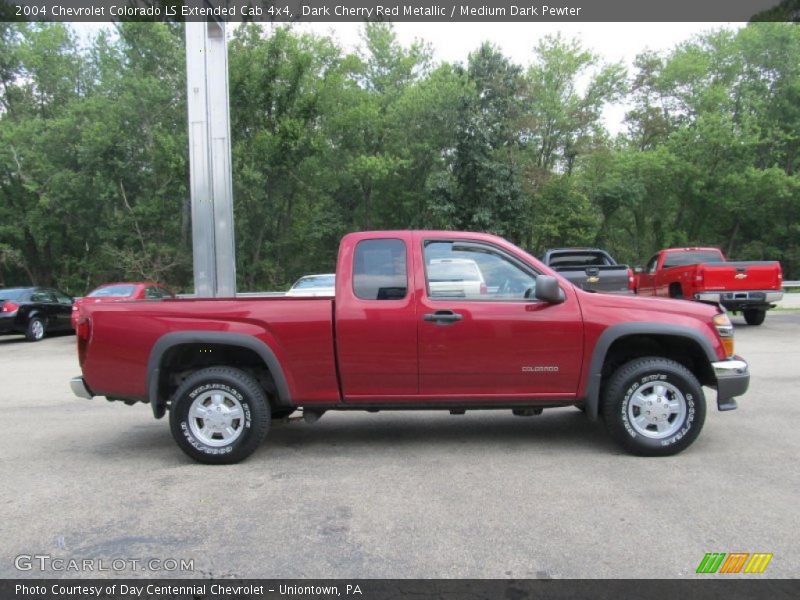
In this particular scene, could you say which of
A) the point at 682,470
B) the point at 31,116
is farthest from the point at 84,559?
the point at 31,116

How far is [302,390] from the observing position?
4992 mm

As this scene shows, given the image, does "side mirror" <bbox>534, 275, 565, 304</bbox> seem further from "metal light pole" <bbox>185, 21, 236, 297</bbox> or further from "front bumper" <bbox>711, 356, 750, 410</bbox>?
"metal light pole" <bbox>185, 21, 236, 297</bbox>

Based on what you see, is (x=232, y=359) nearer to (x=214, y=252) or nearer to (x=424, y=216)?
(x=214, y=252)

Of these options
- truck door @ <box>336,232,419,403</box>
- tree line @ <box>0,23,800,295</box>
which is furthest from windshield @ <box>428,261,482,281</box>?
tree line @ <box>0,23,800,295</box>

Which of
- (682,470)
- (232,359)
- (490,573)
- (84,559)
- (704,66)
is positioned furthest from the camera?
(704,66)

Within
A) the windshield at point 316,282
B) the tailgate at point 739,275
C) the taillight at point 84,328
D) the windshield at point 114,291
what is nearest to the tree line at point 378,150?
the windshield at point 114,291

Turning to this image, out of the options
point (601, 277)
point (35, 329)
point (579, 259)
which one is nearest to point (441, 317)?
point (601, 277)

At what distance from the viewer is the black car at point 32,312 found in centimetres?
1578

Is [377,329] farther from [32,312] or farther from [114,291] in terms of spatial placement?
[32,312]

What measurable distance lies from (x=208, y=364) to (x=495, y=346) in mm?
2510

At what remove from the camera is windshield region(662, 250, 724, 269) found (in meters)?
15.6

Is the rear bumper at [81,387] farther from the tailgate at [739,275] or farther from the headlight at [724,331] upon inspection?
the tailgate at [739,275]

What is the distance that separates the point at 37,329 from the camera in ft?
53.9

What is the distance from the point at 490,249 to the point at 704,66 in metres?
36.0
